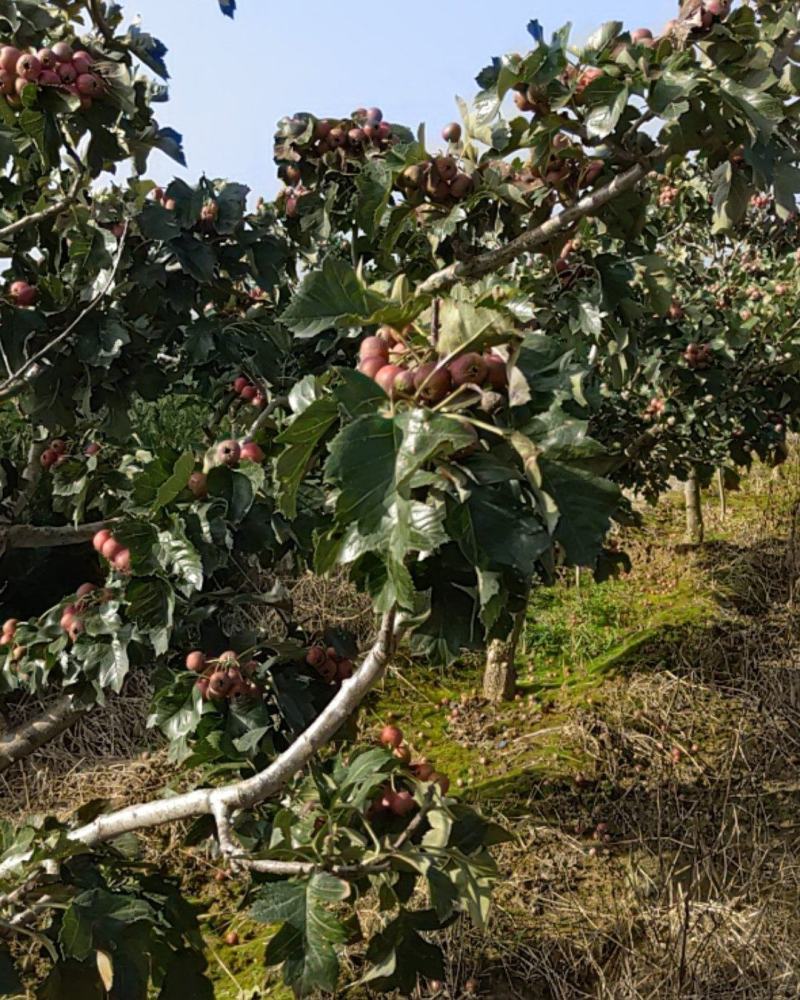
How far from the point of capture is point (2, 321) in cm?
190

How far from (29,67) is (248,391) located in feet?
2.81

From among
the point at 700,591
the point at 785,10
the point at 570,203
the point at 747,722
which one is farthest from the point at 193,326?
the point at 700,591

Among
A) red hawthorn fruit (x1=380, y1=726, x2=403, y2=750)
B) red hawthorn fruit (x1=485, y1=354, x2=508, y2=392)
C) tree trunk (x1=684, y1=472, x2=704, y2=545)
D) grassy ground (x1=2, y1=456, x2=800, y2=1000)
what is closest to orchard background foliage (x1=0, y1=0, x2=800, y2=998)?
red hawthorn fruit (x1=485, y1=354, x2=508, y2=392)

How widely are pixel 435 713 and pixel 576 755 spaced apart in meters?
0.81

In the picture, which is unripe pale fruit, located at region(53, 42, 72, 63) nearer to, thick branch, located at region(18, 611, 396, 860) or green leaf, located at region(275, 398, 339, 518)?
green leaf, located at region(275, 398, 339, 518)

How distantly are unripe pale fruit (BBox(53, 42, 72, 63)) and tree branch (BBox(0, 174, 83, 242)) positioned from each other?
24 centimetres

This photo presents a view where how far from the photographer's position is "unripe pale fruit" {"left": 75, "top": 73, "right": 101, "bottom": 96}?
168 cm

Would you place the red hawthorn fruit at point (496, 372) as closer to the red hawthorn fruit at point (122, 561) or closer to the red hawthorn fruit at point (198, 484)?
the red hawthorn fruit at point (198, 484)

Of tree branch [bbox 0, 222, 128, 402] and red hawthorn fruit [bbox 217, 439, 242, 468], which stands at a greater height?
tree branch [bbox 0, 222, 128, 402]

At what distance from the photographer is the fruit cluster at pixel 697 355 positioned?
394 centimetres

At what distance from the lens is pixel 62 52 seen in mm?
1675

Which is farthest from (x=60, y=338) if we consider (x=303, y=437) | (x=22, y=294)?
(x=303, y=437)

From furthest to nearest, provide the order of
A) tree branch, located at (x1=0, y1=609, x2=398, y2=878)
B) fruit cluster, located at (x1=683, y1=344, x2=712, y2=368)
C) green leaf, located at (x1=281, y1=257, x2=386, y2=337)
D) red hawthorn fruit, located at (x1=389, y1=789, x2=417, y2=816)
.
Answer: fruit cluster, located at (x1=683, y1=344, x2=712, y2=368) < red hawthorn fruit, located at (x1=389, y1=789, x2=417, y2=816) < tree branch, located at (x1=0, y1=609, x2=398, y2=878) < green leaf, located at (x1=281, y1=257, x2=386, y2=337)

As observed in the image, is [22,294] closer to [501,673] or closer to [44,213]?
[44,213]
